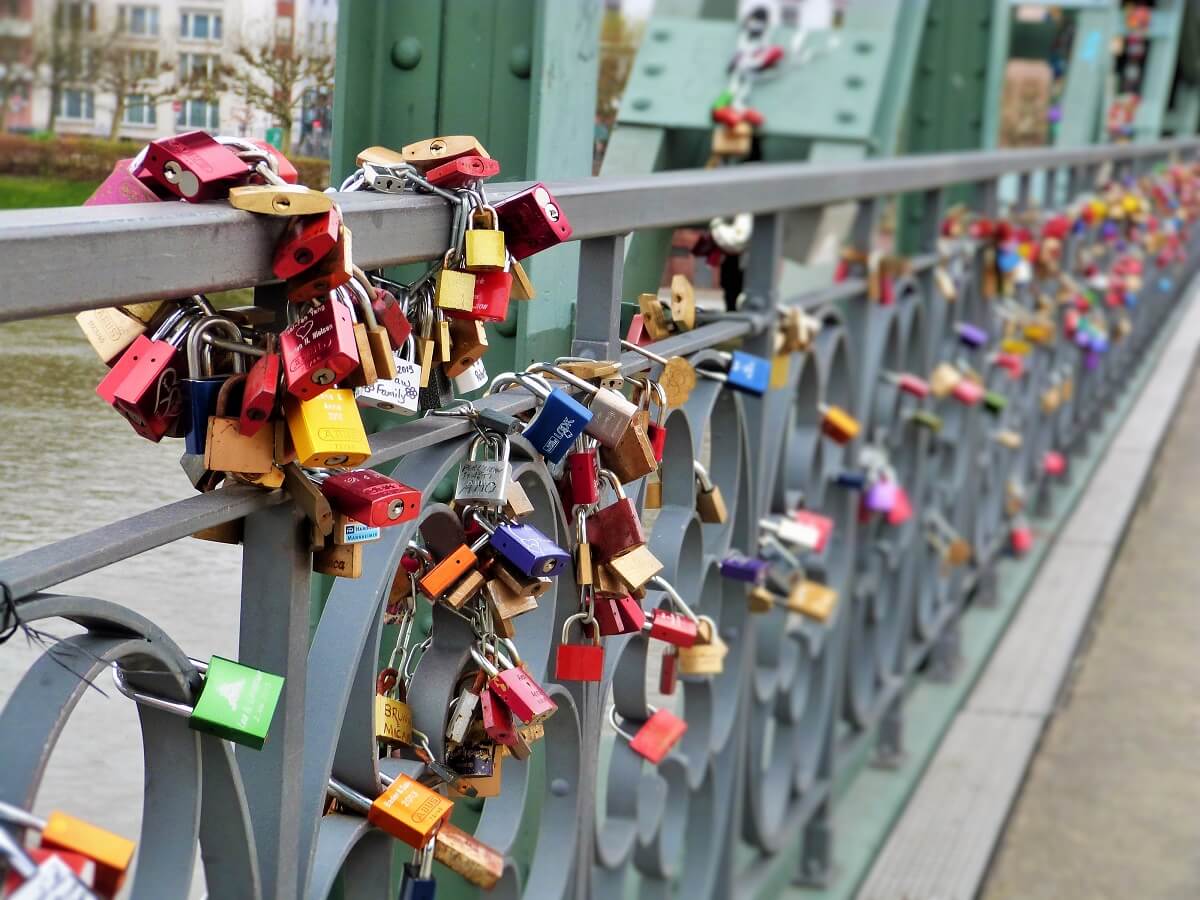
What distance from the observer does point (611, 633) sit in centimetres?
139

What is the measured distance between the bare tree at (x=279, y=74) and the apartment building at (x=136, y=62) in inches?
0.5

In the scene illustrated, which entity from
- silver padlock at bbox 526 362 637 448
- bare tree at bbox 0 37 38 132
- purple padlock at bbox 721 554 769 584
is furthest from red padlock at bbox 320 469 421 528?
purple padlock at bbox 721 554 769 584

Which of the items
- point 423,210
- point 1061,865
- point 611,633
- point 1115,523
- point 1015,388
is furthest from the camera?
point 1115,523

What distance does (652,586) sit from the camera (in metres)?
1.62

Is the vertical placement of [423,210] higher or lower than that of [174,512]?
higher

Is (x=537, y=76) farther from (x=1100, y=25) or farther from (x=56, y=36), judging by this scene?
(x=1100, y=25)

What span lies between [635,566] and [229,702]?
0.54 m

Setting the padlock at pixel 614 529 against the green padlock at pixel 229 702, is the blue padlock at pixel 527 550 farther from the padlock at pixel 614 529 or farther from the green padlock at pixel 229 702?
the green padlock at pixel 229 702

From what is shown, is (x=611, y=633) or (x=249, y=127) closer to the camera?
(x=249, y=127)

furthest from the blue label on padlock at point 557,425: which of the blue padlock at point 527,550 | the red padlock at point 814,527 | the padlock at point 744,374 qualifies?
the red padlock at point 814,527

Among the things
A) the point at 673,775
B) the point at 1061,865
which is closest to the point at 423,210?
the point at 673,775

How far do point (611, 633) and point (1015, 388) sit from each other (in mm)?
3197

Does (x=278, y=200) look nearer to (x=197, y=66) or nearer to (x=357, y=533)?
(x=357, y=533)

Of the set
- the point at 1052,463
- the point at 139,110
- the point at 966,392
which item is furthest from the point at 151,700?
the point at 1052,463
